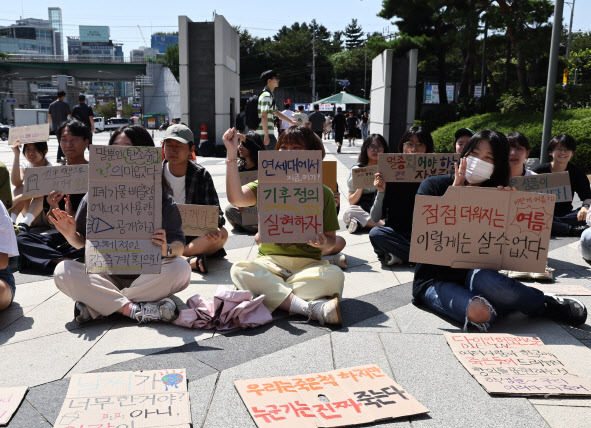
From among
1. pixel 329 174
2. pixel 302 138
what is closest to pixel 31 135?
pixel 329 174

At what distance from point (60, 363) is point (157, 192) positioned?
3.77ft

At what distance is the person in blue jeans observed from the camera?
3480 millimetres

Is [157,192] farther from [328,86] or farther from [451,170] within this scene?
[328,86]

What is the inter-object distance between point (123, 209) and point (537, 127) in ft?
38.0

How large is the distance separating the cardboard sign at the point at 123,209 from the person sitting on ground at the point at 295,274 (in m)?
0.58

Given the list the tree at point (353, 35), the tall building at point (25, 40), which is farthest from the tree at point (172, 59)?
the tall building at point (25, 40)

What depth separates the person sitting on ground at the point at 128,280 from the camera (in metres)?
3.55

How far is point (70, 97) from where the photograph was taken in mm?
70625

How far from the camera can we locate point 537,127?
1268 cm

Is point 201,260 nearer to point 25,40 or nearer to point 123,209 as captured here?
point 123,209

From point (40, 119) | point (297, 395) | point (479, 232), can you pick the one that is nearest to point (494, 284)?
point (479, 232)

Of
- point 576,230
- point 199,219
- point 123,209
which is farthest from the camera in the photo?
point 576,230

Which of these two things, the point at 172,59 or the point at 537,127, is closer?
the point at 537,127

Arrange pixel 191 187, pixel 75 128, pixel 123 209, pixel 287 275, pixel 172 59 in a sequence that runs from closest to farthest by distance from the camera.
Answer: pixel 123 209
pixel 287 275
pixel 75 128
pixel 191 187
pixel 172 59
